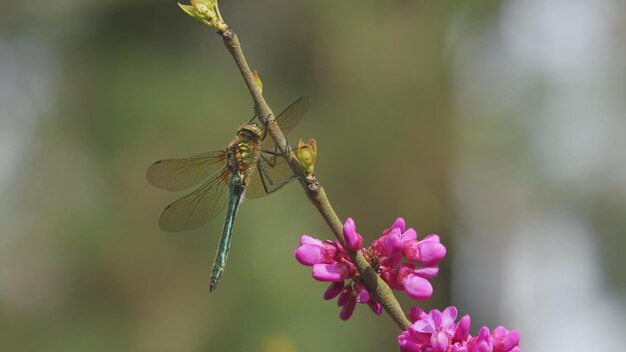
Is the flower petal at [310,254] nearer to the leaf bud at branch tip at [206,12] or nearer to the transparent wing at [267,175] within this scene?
the leaf bud at branch tip at [206,12]

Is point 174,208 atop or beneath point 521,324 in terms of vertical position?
atop

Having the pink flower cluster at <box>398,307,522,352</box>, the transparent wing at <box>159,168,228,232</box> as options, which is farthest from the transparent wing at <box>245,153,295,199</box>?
the pink flower cluster at <box>398,307,522,352</box>

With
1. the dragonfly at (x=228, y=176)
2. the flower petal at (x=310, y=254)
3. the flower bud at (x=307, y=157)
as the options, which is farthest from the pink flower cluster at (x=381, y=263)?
the dragonfly at (x=228, y=176)

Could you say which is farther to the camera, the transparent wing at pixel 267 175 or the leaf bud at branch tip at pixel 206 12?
the transparent wing at pixel 267 175

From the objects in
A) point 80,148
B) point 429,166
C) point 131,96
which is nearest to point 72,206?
point 80,148

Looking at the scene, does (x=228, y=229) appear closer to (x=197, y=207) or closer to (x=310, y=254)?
(x=197, y=207)

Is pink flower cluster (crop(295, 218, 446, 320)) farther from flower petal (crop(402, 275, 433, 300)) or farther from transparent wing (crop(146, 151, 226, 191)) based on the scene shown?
transparent wing (crop(146, 151, 226, 191))

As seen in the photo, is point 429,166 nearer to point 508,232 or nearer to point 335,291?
point 508,232
